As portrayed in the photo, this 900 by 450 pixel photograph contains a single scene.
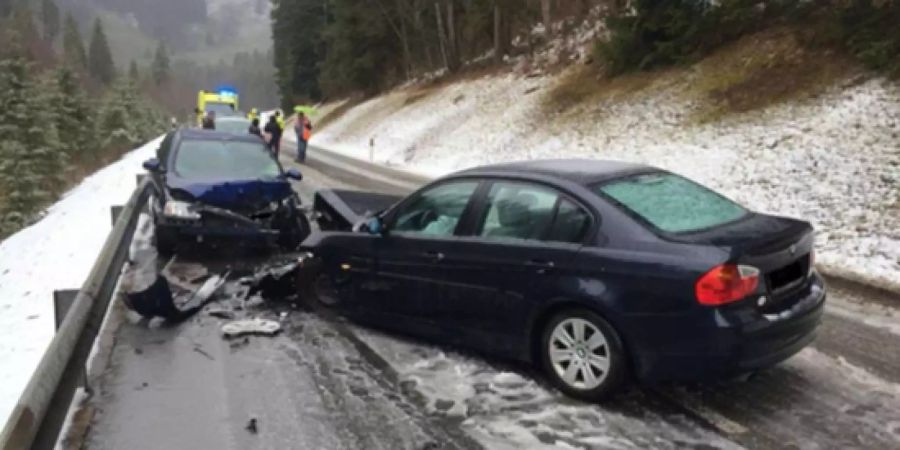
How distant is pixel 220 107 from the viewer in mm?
34312

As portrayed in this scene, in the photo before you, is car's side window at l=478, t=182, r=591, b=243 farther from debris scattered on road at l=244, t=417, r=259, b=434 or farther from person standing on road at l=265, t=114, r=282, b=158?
person standing on road at l=265, t=114, r=282, b=158

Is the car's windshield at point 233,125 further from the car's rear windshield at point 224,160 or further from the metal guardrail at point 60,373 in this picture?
the metal guardrail at point 60,373

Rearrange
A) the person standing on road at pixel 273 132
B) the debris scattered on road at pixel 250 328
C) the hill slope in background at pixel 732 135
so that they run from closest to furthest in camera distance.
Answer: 1. the debris scattered on road at pixel 250 328
2. the hill slope in background at pixel 732 135
3. the person standing on road at pixel 273 132

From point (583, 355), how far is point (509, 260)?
2.72ft

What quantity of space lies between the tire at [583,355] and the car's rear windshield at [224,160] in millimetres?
5956

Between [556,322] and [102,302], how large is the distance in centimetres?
349

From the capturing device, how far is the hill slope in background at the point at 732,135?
34.8 ft

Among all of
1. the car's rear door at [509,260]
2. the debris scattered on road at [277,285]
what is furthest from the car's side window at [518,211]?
the debris scattered on road at [277,285]

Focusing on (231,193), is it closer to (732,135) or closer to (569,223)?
(569,223)

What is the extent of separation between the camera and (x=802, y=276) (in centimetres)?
502

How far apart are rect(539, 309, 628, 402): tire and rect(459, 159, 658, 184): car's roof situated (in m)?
0.99

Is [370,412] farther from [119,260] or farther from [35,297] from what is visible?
[35,297]

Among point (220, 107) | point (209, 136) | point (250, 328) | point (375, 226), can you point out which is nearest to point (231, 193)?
point (209, 136)

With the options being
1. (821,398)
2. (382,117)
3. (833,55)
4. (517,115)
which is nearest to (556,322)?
(821,398)
